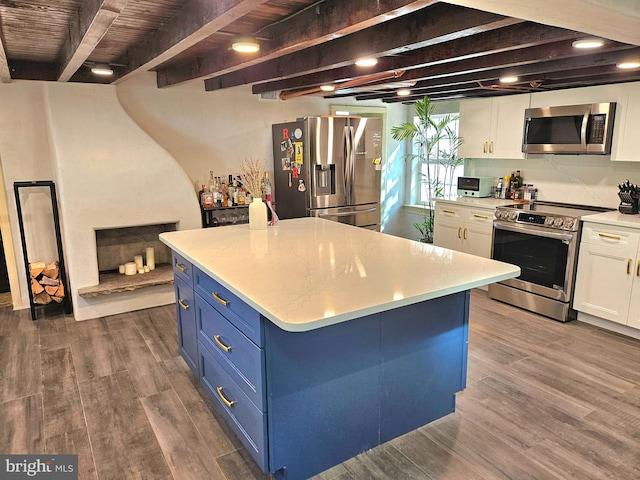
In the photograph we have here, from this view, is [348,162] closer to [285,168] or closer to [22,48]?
[285,168]

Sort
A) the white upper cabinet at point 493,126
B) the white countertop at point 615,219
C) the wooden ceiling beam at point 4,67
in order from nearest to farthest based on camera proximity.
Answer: the wooden ceiling beam at point 4,67 < the white countertop at point 615,219 < the white upper cabinet at point 493,126

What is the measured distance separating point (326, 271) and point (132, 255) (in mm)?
3129

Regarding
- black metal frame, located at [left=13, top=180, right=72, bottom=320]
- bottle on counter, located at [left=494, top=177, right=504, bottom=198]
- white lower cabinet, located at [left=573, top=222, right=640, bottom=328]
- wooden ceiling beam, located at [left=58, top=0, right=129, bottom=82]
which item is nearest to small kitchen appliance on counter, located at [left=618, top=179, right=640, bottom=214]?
white lower cabinet, located at [left=573, top=222, right=640, bottom=328]

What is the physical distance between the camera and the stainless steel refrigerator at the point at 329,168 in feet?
16.1

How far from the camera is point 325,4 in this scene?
6.77ft

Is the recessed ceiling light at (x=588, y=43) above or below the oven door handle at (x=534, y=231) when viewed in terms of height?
above

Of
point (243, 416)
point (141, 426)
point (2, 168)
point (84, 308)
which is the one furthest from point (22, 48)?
point (243, 416)

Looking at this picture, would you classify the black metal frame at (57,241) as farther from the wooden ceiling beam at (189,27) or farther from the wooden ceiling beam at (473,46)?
the wooden ceiling beam at (473,46)

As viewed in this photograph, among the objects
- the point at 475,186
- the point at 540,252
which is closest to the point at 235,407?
the point at 540,252

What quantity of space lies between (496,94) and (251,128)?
8.92 ft

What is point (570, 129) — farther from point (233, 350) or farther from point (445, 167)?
point (233, 350)

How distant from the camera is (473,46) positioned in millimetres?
2531

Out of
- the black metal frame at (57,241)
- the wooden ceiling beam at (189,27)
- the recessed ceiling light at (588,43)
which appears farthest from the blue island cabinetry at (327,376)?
the black metal frame at (57,241)
